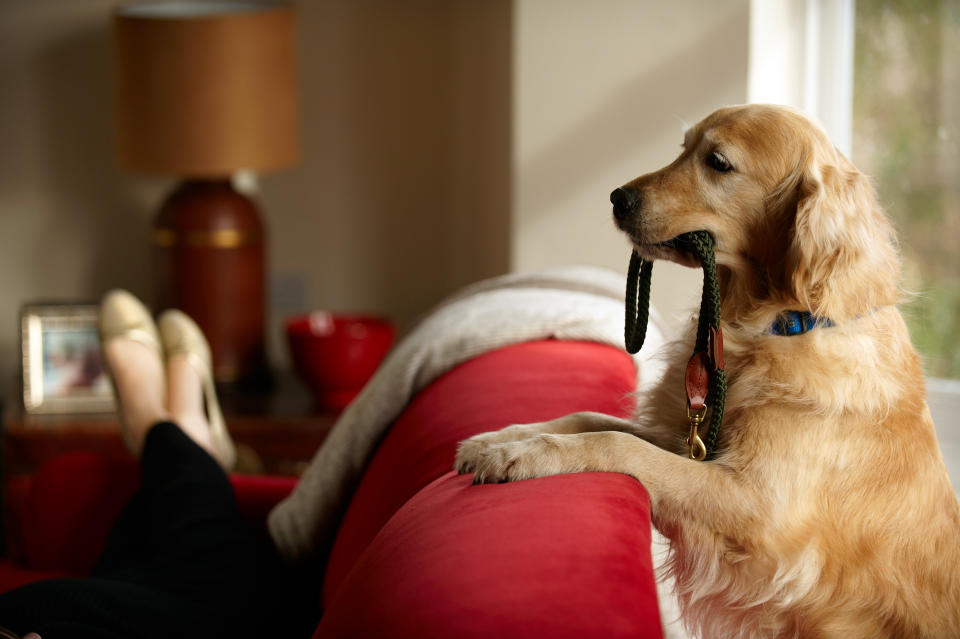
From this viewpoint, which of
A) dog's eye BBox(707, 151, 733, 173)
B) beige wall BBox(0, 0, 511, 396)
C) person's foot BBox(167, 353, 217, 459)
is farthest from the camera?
beige wall BBox(0, 0, 511, 396)

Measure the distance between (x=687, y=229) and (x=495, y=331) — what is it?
19.4 inches

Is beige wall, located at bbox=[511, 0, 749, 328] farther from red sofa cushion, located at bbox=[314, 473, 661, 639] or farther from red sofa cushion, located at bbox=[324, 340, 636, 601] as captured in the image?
red sofa cushion, located at bbox=[314, 473, 661, 639]

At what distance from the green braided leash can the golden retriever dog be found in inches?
0.7

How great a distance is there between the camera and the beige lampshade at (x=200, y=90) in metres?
2.37

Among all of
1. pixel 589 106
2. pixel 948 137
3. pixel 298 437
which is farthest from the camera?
pixel 298 437

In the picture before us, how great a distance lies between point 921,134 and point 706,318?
141 cm

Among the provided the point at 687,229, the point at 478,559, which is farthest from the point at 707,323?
the point at 478,559

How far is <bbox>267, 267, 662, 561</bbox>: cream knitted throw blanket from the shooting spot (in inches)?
56.1

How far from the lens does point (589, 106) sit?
7.29 feet

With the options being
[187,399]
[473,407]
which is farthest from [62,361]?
[473,407]

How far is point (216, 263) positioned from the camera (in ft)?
8.28

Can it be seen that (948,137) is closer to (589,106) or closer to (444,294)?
(589,106)

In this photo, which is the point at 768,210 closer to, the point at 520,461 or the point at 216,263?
the point at 520,461

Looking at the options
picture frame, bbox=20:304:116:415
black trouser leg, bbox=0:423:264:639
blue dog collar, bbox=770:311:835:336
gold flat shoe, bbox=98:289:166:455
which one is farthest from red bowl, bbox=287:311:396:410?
blue dog collar, bbox=770:311:835:336
